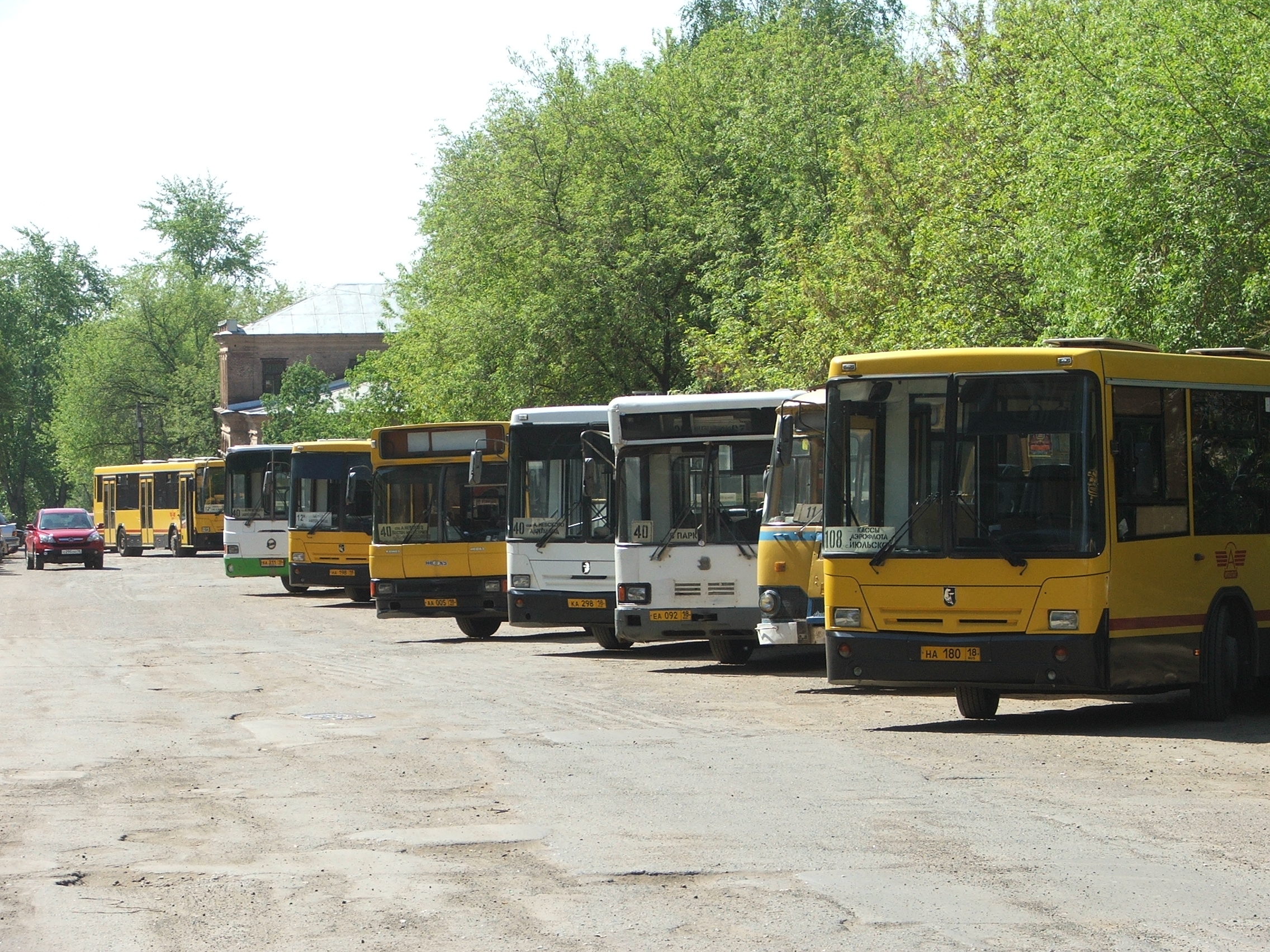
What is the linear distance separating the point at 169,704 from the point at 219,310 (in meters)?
92.1

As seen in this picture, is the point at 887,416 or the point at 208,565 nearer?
the point at 887,416

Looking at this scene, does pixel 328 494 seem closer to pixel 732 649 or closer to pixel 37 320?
pixel 732 649

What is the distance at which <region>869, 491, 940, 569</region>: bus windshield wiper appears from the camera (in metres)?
13.0

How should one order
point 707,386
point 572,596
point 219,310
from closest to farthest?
point 572,596 < point 707,386 < point 219,310

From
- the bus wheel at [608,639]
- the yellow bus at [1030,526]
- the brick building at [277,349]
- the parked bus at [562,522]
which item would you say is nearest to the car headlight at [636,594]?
the parked bus at [562,522]

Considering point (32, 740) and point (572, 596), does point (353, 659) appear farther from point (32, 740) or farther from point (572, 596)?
point (32, 740)

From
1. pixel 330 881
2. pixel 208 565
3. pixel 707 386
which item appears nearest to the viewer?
pixel 330 881

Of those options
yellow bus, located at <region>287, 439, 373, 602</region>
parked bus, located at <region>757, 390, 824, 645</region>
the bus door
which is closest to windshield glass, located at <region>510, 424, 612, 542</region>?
parked bus, located at <region>757, 390, 824, 645</region>

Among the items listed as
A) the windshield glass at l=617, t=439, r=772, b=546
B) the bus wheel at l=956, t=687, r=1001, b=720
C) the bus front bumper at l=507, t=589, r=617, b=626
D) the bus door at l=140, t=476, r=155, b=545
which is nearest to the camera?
the bus wheel at l=956, t=687, r=1001, b=720

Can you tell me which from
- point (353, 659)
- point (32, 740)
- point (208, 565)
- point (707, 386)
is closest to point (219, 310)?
point (208, 565)

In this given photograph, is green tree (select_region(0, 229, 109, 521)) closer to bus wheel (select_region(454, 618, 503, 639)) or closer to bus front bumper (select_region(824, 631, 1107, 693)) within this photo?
bus wheel (select_region(454, 618, 503, 639))

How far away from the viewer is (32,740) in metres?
12.9

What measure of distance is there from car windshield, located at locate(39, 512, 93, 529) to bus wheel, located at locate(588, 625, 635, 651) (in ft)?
123

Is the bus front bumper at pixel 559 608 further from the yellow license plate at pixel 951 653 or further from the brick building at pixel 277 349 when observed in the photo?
the brick building at pixel 277 349
